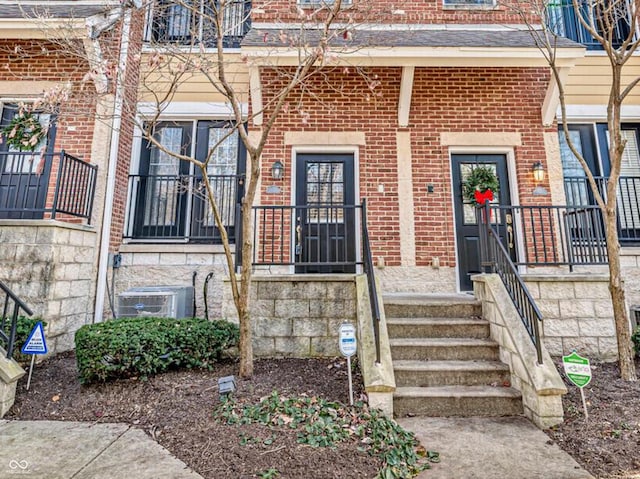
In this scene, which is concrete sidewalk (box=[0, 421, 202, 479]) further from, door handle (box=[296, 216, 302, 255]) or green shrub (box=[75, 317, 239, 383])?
door handle (box=[296, 216, 302, 255])

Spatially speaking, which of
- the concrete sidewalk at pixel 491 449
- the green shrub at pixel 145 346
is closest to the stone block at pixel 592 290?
the concrete sidewalk at pixel 491 449

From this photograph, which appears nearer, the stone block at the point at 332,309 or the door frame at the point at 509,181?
the stone block at the point at 332,309

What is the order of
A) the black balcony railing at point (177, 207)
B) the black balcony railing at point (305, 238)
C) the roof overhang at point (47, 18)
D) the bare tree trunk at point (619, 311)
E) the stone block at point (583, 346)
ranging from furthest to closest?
the black balcony railing at point (177, 207) < the black balcony railing at point (305, 238) < the roof overhang at point (47, 18) < the stone block at point (583, 346) < the bare tree trunk at point (619, 311)

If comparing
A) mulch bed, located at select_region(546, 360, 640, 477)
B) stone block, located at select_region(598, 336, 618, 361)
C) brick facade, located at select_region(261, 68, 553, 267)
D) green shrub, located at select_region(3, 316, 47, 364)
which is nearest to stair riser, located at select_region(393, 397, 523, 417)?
mulch bed, located at select_region(546, 360, 640, 477)

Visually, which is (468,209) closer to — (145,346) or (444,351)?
(444,351)

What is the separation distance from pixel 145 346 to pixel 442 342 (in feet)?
9.96

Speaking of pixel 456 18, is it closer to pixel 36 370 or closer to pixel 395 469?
pixel 395 469

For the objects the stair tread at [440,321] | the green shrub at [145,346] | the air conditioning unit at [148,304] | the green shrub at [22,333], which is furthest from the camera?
the air conditioning unit at [148,304]

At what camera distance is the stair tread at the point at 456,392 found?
308cm

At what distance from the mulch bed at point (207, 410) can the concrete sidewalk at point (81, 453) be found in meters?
0.10

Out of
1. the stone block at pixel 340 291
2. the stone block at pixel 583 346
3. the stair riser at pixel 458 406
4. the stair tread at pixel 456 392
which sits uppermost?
the stone block at pixel 340 291

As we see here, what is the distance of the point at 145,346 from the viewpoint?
336 cm

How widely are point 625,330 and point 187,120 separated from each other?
6903 millimetres

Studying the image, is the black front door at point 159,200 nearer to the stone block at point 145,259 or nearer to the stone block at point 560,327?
the stone block at point 145,259
